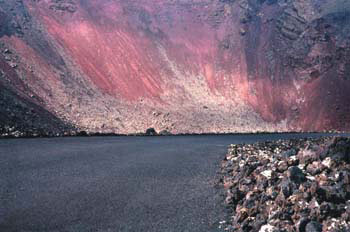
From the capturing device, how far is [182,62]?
237 ft

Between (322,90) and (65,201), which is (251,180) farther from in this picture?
(322,90)

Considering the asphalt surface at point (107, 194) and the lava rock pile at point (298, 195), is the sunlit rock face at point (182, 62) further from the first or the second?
the lava rock pile at point (298, 195)

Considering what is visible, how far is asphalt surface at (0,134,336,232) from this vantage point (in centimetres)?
889

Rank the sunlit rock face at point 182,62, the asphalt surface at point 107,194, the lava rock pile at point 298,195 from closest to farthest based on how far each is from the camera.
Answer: the lava rock pile at point 298,195, the asphalt surface at point 107,194, the sunlit rock face at point 182,62

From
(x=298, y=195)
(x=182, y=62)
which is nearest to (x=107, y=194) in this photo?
(x=298, y=195)

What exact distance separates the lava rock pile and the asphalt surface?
77cm

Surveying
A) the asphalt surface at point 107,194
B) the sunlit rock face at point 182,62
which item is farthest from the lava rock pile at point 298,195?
the sunlit rock face at point 182,62

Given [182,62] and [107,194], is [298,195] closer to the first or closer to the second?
[107,194]

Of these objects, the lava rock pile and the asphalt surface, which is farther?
the asphalt surface

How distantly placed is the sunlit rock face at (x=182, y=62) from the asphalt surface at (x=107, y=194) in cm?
2775

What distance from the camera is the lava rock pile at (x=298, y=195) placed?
23.4 ft

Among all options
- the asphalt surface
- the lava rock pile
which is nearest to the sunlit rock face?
the asphalt surface

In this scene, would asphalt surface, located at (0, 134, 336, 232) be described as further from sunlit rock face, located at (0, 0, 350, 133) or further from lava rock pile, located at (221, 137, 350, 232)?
sunlit rock face, located at (0, 0, 350, 133)

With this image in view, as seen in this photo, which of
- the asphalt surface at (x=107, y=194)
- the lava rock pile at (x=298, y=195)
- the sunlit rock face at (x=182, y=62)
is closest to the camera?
the lava rock pile at (x=298, y=195)
